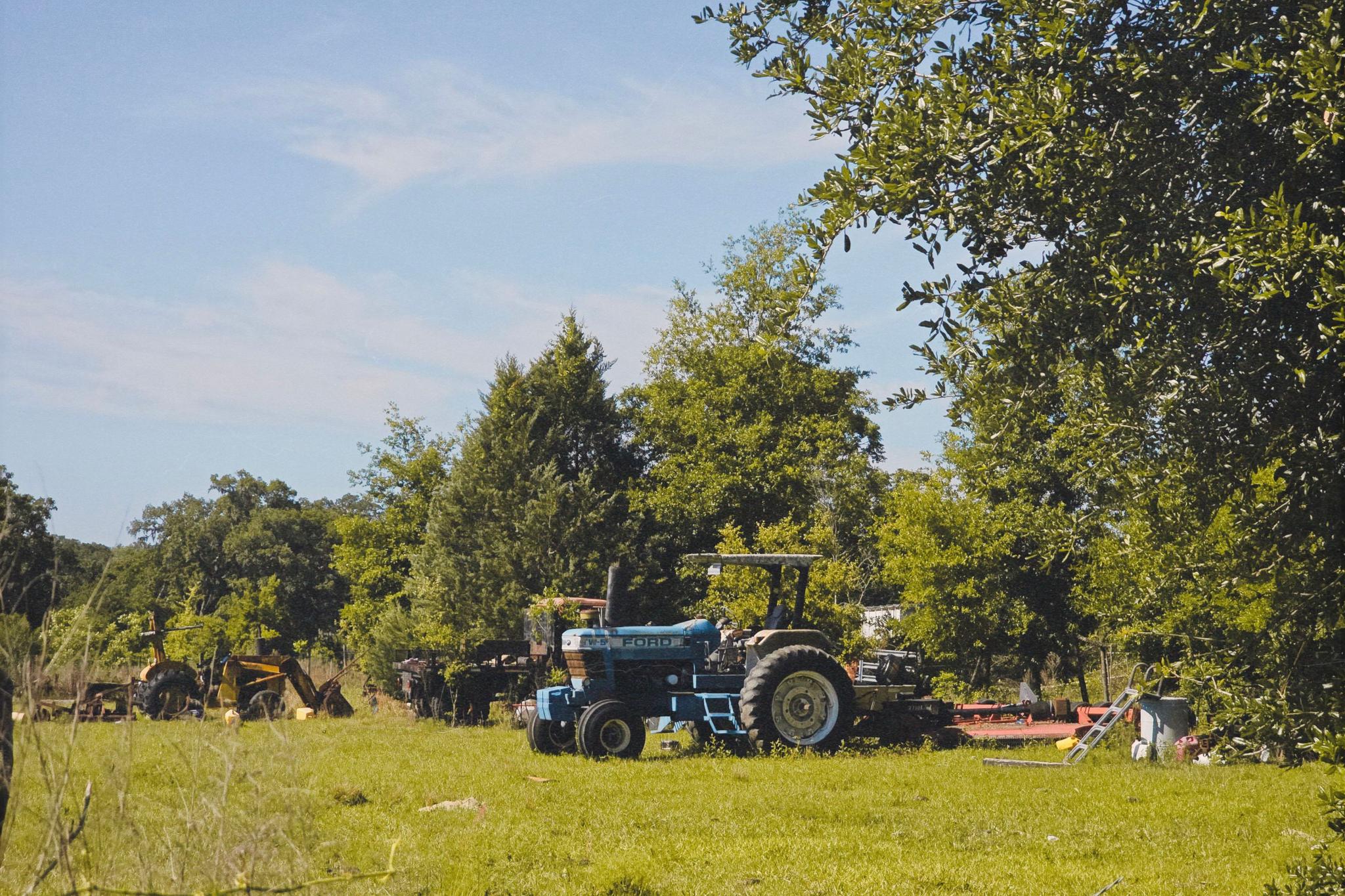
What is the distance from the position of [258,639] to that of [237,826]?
2484 cm

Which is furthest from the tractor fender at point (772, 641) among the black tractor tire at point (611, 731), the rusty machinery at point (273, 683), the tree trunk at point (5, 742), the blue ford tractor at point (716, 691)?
the tree trunk at point (5, 742)

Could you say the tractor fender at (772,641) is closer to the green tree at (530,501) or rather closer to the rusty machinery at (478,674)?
the rusty machinery at (478,674)

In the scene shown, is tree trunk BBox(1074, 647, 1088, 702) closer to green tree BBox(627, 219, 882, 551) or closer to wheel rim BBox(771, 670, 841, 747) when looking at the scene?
green tree BBox(627, 219, 882, 551)

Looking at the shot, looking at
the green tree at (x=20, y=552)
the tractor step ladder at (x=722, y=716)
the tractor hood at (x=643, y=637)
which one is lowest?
the tractor step ladder at (x=722, y=716)

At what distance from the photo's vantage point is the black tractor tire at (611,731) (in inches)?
578

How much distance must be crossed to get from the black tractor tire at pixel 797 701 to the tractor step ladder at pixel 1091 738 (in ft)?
6.89

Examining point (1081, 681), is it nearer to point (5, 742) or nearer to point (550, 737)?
point (550, 737)

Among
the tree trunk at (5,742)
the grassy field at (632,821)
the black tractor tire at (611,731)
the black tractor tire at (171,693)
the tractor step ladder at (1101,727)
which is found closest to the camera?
the tree trunk at (5,742)

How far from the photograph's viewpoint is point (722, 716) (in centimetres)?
1575

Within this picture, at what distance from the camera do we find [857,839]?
28.8 feet

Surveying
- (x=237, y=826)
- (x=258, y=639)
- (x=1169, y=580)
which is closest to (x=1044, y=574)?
(x=258, y=639)

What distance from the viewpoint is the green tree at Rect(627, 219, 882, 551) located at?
33.8 metres

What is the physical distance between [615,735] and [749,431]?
19.9 metres

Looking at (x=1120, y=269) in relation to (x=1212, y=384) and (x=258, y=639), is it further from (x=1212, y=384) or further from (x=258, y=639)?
(x=258, y=639)
